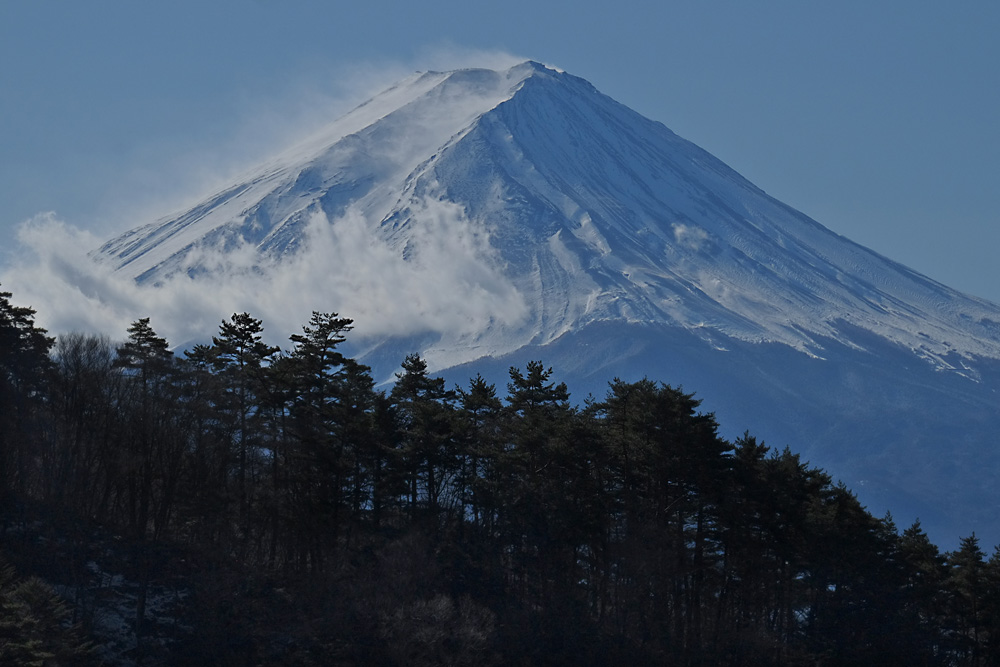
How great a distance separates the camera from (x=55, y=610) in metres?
27.2

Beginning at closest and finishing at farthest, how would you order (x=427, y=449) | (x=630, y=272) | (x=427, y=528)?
1. (x=427, y=528)
2. (x=427, y=449)
3. (x=630, y=272)

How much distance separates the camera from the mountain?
422ft

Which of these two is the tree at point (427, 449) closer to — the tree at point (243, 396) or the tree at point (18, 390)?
the tree at point (243, 396)

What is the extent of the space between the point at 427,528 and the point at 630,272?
111495 mm

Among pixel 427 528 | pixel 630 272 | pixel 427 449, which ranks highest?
pixel 630 272

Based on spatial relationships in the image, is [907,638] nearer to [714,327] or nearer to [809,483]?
[809,483]

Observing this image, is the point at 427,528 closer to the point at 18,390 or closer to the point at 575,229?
the point at 18,390


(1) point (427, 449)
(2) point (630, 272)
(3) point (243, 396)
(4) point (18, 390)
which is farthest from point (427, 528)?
(2) point (630, 272)

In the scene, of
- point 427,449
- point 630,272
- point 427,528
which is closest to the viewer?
point 427,528

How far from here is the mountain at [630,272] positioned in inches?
5069

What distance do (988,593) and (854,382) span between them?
10268 cm

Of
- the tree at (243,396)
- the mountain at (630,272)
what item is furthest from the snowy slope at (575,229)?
the tree at (243,396)

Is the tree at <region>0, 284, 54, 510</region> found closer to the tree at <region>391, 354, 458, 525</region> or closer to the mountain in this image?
the tree at <region>391, 354, 458, 525</region>

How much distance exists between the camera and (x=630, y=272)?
5684 inches
